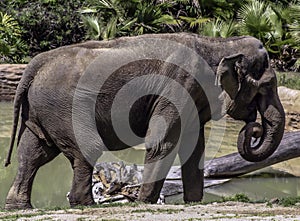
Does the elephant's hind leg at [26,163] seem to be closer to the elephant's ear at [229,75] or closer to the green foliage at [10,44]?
the elephant's ear at [229,75]

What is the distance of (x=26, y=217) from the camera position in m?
6.01

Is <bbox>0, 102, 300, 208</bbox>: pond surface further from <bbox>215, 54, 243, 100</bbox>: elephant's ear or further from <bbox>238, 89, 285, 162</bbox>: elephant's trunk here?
<bbox>215, 54, 243, 100</bbox>: elephant's ear

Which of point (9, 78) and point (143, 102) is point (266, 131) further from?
point (9, 78)

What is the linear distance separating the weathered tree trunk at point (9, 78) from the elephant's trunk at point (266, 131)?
40.7 ft

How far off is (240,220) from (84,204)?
2.10m

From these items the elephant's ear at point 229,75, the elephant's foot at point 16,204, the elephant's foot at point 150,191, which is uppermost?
the elephant's ear at point 229,75

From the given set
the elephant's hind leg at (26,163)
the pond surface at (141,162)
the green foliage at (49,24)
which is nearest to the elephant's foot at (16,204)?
the elephant's hind leg at (26,163)

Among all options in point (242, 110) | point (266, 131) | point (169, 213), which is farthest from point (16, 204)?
point (266, 131)

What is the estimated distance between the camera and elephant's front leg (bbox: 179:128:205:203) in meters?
7.73

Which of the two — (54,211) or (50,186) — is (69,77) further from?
(50,186)

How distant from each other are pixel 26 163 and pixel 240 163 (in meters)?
4.64

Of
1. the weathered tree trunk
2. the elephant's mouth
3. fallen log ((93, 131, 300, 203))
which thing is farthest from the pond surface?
the weathered tree trunk

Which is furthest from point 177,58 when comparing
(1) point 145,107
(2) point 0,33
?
(2) point 0,33

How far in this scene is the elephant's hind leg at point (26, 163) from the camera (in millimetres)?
7469
